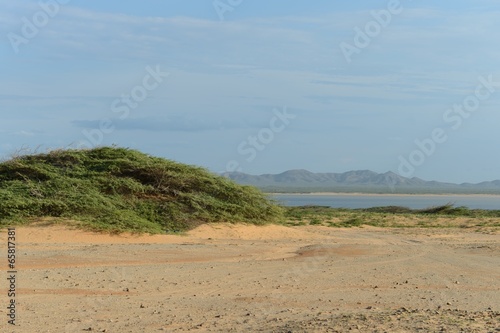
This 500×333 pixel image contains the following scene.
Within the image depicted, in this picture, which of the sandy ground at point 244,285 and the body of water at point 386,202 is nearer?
the sandy ground at point 244,285

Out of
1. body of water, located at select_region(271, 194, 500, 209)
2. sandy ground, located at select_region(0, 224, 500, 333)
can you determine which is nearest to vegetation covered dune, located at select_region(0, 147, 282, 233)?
sandy ground, located at select_region(0, 224, 500, 333)

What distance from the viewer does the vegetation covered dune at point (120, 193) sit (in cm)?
2205

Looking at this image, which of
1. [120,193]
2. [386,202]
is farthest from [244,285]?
[386,202]

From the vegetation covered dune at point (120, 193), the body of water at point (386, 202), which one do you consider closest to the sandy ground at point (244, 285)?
the vegetation covered dune at point (120, 193)

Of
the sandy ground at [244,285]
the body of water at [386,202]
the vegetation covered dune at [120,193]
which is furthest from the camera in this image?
the body of water at [386,202]

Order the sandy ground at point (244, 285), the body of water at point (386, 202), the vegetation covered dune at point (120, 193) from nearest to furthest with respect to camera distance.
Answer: the sandy ground at point (244, 285)
the vegetation covered dune at point (120, 193)
the body of water at point (386, 202)

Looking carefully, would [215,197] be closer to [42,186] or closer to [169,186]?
[169,186]

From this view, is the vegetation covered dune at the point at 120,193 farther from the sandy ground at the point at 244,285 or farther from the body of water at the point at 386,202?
the body of water at the point at 386,202

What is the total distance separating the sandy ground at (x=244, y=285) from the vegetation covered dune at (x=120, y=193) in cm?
96

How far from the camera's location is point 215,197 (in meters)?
25.5

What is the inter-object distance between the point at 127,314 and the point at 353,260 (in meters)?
8.04

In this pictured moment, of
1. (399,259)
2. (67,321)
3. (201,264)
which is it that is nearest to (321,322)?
(67,321)

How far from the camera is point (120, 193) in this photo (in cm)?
2428

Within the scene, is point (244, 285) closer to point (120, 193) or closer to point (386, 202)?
point (120, 193)
